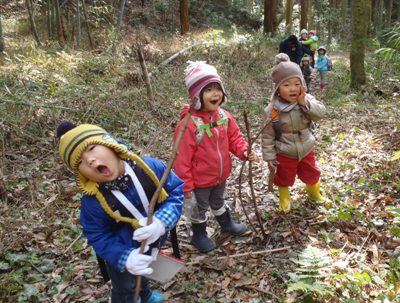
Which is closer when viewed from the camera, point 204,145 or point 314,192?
point 204,145

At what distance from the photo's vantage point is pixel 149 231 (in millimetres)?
1897

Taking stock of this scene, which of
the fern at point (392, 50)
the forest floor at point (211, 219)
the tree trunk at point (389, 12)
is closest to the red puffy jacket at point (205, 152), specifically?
the forest floor at point (211, 219)

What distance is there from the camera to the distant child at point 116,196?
6.30 ft

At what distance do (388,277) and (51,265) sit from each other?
2.92 metres

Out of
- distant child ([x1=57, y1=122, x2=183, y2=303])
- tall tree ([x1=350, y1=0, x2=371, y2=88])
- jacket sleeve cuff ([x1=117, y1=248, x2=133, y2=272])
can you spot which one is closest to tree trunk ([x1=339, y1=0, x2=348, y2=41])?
tall tree ([x1=350, y1=0, x2=371, y2=88])

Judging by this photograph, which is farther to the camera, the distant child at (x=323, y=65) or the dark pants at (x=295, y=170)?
the distant child at (x=323, y=65)

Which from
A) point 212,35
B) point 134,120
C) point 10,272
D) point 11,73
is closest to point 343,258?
point 10,272

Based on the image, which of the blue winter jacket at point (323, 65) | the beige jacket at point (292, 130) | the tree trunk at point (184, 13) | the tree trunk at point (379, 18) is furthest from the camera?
the tree trunk at point (379, 18)

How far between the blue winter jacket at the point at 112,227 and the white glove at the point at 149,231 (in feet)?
0.17

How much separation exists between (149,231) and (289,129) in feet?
6.82

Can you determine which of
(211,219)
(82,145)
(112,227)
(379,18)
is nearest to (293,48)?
(211,219)

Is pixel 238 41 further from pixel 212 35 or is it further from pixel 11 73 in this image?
pixel 11 73

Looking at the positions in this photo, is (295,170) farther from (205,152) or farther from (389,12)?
(389,12)

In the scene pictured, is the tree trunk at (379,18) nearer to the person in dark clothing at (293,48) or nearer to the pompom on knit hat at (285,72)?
the person in dark clothing at (293,48)
